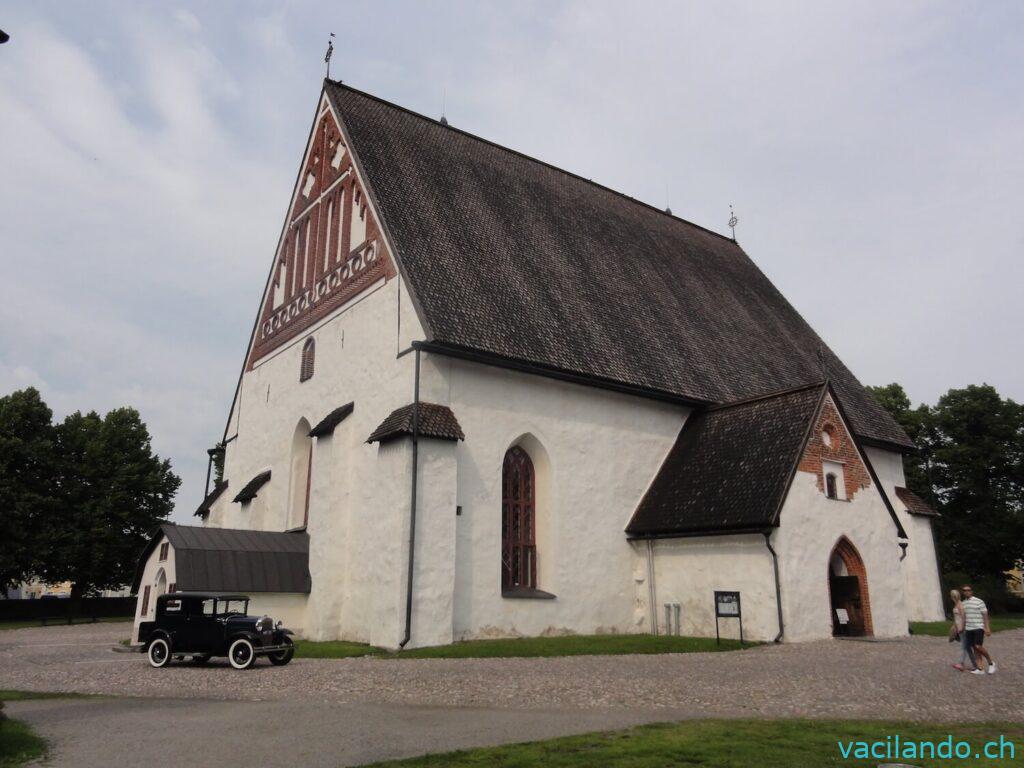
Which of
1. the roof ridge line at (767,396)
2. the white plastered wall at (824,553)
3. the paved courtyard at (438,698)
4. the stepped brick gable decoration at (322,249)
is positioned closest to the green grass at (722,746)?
the paved courtyard at (438,698)

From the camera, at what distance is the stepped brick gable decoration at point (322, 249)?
21078 millimetres

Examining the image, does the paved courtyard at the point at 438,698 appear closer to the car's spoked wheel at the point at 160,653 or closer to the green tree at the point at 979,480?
the car's spoked wheel at the point at 160,653

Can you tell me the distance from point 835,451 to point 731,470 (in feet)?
8.62

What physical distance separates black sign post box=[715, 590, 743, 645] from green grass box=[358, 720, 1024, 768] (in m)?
9.15

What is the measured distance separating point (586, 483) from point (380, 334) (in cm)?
658

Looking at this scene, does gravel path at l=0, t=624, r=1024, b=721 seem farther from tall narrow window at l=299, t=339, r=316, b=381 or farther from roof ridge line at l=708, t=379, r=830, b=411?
tall narrow window at l=299, t=339, r=316, b=381

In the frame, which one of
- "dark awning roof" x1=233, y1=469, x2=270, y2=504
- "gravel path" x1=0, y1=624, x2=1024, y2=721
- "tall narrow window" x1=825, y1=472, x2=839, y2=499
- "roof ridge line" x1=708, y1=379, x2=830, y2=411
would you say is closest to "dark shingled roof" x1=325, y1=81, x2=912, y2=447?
"roof ridge line" x1=708, y1=379, x2=830, y2=411

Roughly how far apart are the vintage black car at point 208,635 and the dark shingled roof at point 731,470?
10.2 m

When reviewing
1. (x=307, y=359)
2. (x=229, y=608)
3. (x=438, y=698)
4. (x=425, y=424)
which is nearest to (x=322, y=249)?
(x=307, y=359)

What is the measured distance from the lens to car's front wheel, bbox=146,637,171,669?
14.0 m

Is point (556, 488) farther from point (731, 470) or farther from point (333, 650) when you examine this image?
point (333, 650)

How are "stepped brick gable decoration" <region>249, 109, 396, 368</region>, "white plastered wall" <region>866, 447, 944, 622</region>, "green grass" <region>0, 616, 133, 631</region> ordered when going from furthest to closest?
"green grass" <region>0, 616, 133, 631</region>, "white plastered wall" <region>866, 447, 944, 622</region>, "stepped brick gable decoration" <region>249, 109, 396, 368</region>

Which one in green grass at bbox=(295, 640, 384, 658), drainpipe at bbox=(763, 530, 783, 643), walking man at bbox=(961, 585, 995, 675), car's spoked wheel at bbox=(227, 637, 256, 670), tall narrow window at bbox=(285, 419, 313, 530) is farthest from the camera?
tall narrow window at bbox=(285, 419, 313, 530)

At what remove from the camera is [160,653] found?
14.1 metres
